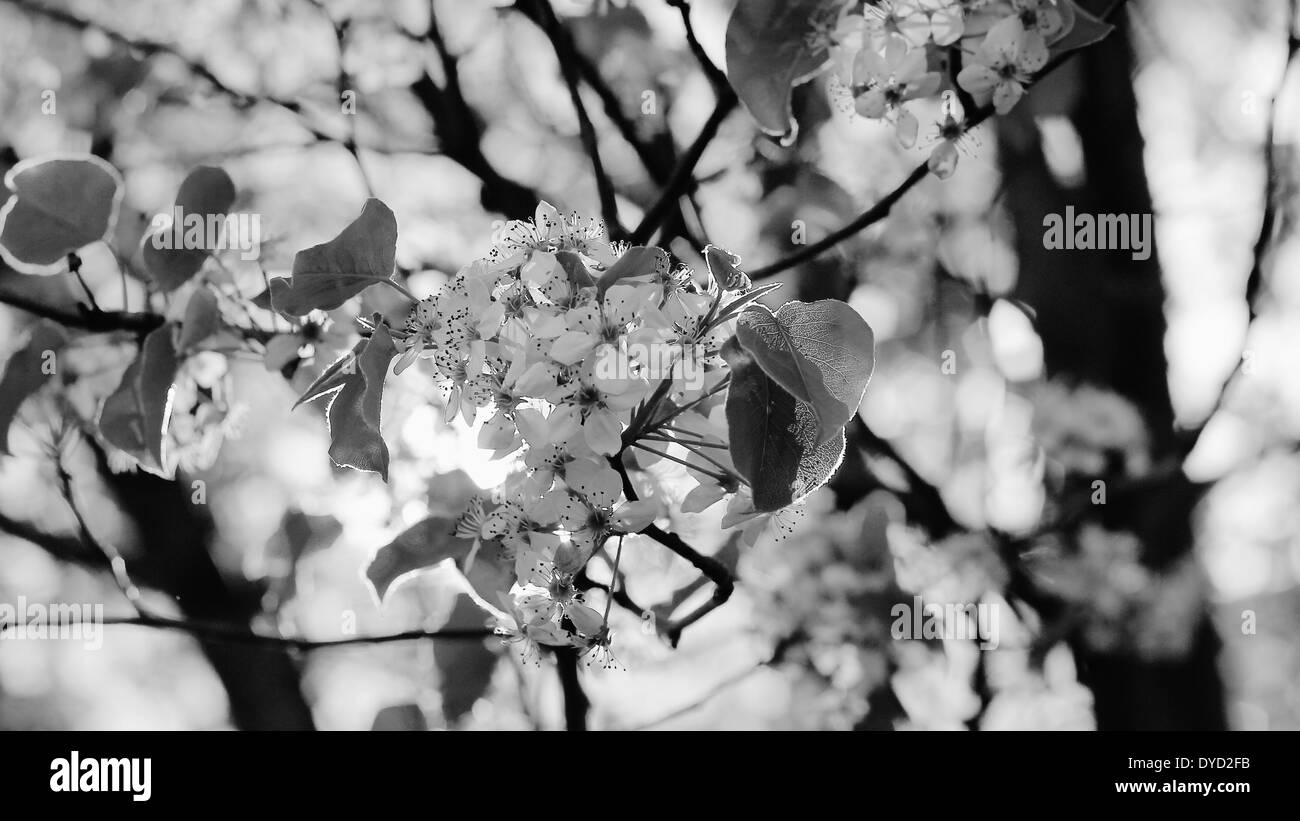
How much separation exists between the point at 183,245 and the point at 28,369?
40 cm

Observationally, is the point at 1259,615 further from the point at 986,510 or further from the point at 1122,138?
the point at 1122,138

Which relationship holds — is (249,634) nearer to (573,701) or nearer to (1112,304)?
(573,701)

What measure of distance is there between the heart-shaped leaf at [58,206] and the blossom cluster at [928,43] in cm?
48

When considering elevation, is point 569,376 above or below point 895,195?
below

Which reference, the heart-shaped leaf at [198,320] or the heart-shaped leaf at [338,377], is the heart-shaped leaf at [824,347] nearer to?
the heart-shaped leaf at [338,377]

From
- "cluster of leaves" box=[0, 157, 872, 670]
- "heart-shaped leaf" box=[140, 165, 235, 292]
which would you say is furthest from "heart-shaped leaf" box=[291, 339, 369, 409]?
"heart-shaped leaf" box=[140, 165, 235, 292]

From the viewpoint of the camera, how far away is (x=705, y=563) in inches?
15.7

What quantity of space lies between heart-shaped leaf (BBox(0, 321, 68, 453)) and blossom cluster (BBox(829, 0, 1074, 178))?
87 cm

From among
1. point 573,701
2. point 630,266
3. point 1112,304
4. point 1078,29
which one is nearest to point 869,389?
point 1112,304

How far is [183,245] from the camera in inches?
24.7

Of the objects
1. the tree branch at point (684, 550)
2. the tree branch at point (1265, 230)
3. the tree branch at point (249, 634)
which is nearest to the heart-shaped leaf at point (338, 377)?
the tree branch at point (684, 550)

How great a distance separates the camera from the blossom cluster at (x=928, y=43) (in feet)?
1.20

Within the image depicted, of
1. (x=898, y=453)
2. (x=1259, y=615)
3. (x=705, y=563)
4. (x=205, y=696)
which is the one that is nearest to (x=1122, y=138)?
(x=898, y=453)
